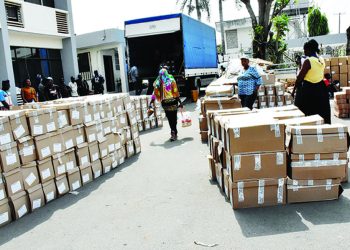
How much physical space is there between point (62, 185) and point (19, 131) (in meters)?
1.02

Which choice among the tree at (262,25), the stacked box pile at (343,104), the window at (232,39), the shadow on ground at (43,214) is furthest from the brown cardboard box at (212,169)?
the window at (232,39)

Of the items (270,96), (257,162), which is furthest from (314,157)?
(270,96)

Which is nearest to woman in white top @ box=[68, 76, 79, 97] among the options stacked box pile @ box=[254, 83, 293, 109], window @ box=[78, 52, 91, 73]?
window @ box=[78, 52, 91, 73]

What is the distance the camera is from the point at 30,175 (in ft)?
15.8

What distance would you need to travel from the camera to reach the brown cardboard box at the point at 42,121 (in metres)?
4.93

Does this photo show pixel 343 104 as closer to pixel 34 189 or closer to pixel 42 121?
pixel 42 121

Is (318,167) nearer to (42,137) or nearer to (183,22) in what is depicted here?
(42,137)

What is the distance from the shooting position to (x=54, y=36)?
17.5 m

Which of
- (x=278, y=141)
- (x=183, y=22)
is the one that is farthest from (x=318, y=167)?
(x=183, y=22)

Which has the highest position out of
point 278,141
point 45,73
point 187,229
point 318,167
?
point 45,73

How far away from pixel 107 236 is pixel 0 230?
4.31 ft

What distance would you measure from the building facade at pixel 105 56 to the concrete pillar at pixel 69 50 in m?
5.28

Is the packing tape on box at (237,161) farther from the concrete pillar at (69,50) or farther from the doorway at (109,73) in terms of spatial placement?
the doorway at (109,73)

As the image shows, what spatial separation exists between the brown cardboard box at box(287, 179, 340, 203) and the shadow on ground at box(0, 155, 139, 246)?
107 inches
